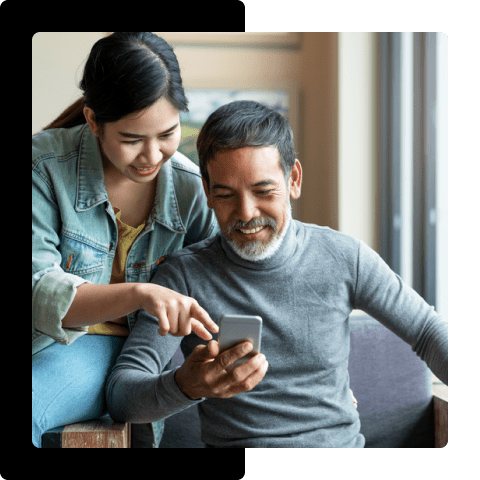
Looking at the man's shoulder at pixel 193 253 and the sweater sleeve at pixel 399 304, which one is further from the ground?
the man's shoulder at pixel 193 253

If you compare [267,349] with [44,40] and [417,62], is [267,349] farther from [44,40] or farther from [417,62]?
[44,40]

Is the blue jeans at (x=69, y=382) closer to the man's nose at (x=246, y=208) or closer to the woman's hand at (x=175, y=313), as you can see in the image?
the woman's hand at (x=175, y=313)

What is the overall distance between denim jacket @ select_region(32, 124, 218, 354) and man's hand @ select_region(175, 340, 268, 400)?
0.66 ft

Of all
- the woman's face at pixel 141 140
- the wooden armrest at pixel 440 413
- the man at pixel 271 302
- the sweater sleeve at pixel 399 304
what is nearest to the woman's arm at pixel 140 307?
the man at pixel 271 302

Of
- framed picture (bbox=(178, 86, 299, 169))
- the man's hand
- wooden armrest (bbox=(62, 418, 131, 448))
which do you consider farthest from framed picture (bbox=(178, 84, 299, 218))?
wooden armrest (bbox=(62, 418, 131, 448))

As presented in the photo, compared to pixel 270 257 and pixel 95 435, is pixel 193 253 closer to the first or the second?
pixel 270 257

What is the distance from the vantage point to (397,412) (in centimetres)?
130

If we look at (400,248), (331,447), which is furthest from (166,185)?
(331,447)

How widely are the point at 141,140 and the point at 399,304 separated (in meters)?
0.60

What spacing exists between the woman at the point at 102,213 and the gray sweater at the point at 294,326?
0.19 feet

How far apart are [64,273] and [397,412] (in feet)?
2.44

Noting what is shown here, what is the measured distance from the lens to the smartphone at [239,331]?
1.02 metres

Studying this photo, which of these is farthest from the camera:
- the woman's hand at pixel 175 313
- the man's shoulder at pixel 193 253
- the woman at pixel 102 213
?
the man's shoulder at pixel 193 253

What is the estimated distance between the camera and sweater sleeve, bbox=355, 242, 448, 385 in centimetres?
124
